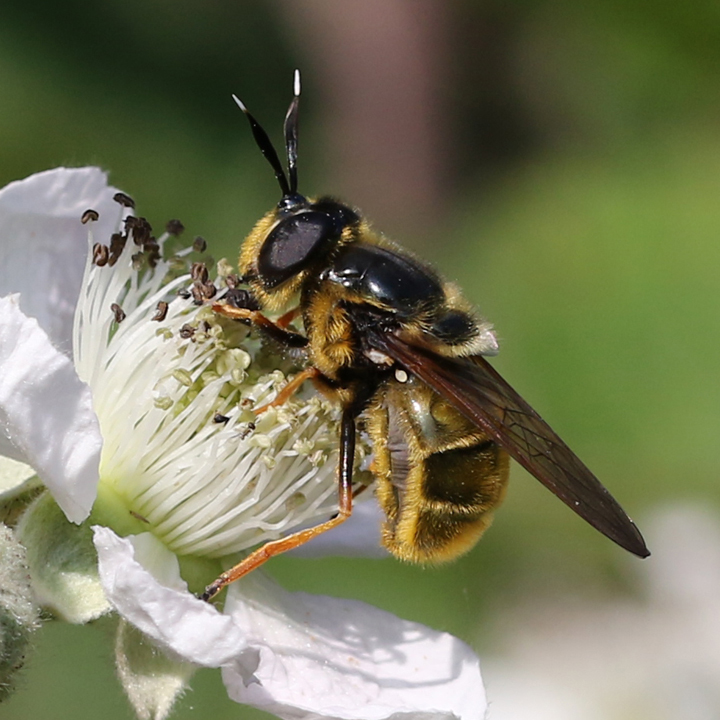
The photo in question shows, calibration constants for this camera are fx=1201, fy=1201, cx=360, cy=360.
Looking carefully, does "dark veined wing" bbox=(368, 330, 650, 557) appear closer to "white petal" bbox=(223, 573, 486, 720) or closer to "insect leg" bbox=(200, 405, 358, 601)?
"insect leg" bbox=(200, 405, 358, 601)

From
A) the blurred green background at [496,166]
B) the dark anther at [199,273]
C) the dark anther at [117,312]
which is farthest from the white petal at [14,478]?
the blurred green background at [496,166]

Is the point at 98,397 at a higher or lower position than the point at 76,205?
lower

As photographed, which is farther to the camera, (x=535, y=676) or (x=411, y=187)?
(x=411, y=187)

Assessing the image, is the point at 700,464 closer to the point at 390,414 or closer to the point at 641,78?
the point at 641,78

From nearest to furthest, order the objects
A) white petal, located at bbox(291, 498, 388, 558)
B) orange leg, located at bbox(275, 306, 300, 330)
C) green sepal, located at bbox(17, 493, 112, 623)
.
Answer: green sepal, located at bbox(17, 493, 112, 623)
orange leg, located at bbox(275, 306, 300, 330)
white petal, located at bbox(291, 498, 388, 558)

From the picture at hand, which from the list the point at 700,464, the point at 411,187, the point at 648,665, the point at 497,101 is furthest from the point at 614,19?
the point at 648,665

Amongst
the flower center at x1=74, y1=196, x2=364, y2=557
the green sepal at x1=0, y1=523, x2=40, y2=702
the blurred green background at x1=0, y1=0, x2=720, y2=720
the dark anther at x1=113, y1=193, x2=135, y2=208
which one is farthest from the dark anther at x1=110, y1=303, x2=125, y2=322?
the blurred green background at x1=0, y1=0, x2=720, y2=720
